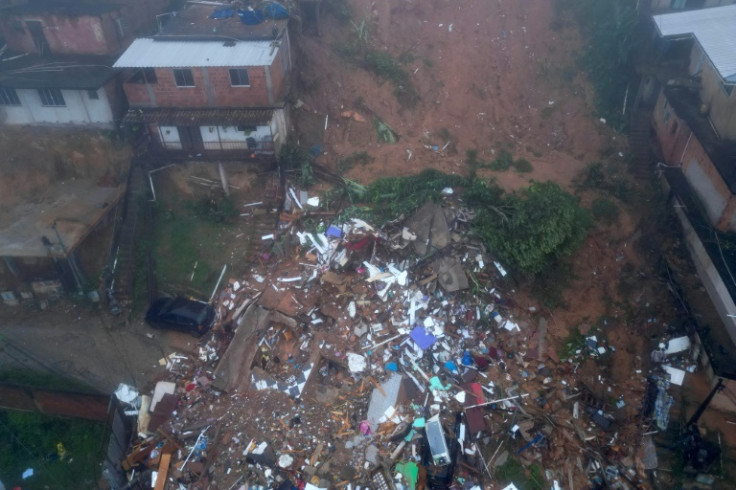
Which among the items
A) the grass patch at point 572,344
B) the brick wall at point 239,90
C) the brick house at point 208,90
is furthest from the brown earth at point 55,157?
the grass patch at point 572,344

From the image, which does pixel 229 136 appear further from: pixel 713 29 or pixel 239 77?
pixel 713 29

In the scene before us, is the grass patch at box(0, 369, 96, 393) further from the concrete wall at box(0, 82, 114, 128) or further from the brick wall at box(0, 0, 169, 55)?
the brick wall at box(0, 0, 169, 55)

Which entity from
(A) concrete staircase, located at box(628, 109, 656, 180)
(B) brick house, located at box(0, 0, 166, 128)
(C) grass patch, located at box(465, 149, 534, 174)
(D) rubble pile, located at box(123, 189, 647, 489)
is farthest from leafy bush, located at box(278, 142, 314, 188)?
(A) concrete staircase, located at box(628, 109, 656, 180)

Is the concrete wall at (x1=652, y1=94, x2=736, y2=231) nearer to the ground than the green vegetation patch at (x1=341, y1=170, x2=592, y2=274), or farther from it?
farther from it

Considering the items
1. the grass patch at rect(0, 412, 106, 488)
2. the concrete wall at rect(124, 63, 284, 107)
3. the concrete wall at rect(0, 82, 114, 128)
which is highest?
the concrete wall at rect(124, 63, 284, 107)

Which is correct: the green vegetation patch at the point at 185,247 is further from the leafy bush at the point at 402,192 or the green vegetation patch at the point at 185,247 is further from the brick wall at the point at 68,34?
the brick wall at the point at 68,34

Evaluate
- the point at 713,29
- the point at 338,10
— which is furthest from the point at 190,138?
the point at 713,29

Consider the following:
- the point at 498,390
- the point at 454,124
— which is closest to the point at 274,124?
the point at 454,124

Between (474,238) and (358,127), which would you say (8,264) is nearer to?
(358,127)
